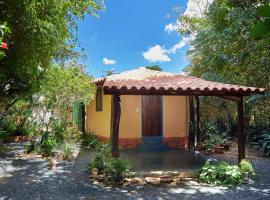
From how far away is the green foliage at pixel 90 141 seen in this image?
558 inches

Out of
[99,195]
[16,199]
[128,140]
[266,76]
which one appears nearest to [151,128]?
[128,140]

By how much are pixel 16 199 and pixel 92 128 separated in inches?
385

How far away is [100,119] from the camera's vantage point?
15.1 m

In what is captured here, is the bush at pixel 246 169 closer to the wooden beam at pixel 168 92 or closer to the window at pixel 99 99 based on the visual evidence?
the wooden beam at pixel 168 92

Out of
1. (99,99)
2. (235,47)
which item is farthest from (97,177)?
(235,47)

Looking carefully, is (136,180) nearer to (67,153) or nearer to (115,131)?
(115,131)

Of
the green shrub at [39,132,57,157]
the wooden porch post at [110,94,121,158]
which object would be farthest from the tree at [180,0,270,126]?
the green shrub at [39,132,57,157]

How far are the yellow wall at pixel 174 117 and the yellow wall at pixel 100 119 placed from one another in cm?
252

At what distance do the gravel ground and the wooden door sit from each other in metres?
5.02

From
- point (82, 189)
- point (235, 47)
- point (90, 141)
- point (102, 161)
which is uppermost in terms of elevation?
point (235, 47)

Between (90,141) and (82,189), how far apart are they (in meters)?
7.19

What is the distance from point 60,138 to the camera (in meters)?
13.9

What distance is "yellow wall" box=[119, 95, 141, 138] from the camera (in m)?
13.5

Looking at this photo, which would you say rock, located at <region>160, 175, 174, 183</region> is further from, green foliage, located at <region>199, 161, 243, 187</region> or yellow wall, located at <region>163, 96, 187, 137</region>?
yellow wall, located at <region>163, 96, 187, 137</region>
